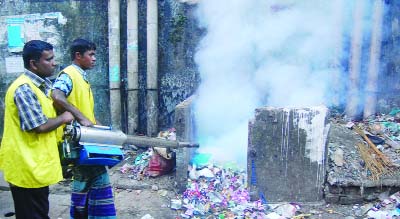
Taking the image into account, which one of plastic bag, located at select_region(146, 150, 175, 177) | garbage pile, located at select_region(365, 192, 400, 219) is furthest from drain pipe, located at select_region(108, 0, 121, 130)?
garbage pile, located at select_region(365, 192, 400, 219)

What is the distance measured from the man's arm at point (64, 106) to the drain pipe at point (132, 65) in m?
3.77

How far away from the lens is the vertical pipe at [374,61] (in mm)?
6352

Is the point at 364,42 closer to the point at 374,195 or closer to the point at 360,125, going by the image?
the point at 360,125

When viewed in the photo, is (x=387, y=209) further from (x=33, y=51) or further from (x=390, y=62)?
(x=33, y=51)

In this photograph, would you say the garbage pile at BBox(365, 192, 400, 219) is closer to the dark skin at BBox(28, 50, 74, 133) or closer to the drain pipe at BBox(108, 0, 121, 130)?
the dark skin at BBox(28, 50, 74, 133)

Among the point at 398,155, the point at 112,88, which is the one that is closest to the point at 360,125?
the point at 398,155

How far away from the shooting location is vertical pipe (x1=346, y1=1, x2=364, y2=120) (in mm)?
6375

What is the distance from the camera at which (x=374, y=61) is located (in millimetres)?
6480

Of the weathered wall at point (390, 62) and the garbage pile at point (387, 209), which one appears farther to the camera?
the weathered wall at point (390, 62)

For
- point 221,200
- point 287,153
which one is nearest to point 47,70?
point 221,200

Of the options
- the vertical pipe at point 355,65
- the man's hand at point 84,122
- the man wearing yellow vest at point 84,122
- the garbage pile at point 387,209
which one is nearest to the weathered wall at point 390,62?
the vertical pipe at point 355,65

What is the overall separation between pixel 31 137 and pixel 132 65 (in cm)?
433

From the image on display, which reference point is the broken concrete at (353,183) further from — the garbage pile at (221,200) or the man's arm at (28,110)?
the man's arm at (28,110)

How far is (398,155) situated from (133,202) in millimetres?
3556
